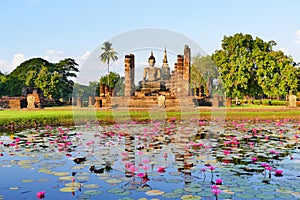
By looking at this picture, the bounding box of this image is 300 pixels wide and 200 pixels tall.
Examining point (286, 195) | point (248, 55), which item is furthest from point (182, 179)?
point (248, 55)

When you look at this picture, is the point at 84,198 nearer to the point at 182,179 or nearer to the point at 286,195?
the point at 182,179

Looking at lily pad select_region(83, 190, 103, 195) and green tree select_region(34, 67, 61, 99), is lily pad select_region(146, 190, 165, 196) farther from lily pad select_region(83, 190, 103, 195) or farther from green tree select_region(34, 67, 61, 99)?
green tree select_region(34, 67, 61, 99)

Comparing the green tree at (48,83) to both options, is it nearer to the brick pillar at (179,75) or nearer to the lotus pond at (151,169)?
the brick pillar at (179,75)

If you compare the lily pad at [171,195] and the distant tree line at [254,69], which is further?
the distant tree line at [254,69]

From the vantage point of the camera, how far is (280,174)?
575cm

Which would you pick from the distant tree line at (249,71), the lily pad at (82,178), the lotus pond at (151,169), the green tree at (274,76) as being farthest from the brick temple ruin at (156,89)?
the lily pad at (82,178)

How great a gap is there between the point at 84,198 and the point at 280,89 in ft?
125

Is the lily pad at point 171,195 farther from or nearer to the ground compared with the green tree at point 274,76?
nearer to the ground

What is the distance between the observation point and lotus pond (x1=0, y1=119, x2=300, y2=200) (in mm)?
4812

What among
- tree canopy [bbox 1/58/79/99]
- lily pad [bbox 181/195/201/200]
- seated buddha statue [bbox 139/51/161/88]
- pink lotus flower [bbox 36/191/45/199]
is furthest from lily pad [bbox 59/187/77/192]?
tree canopy [bbox 1/58/79/99]

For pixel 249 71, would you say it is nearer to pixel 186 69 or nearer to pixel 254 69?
pixel 254 69

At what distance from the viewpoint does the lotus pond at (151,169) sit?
4.81 metres

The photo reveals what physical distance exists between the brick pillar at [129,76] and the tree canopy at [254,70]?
11287mm

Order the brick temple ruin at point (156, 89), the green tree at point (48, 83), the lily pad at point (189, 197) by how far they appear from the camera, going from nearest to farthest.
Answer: the lily pad at point (189, 197)
the brick temple ruin at point (156, 89)
the green tree at point (48, 83)
